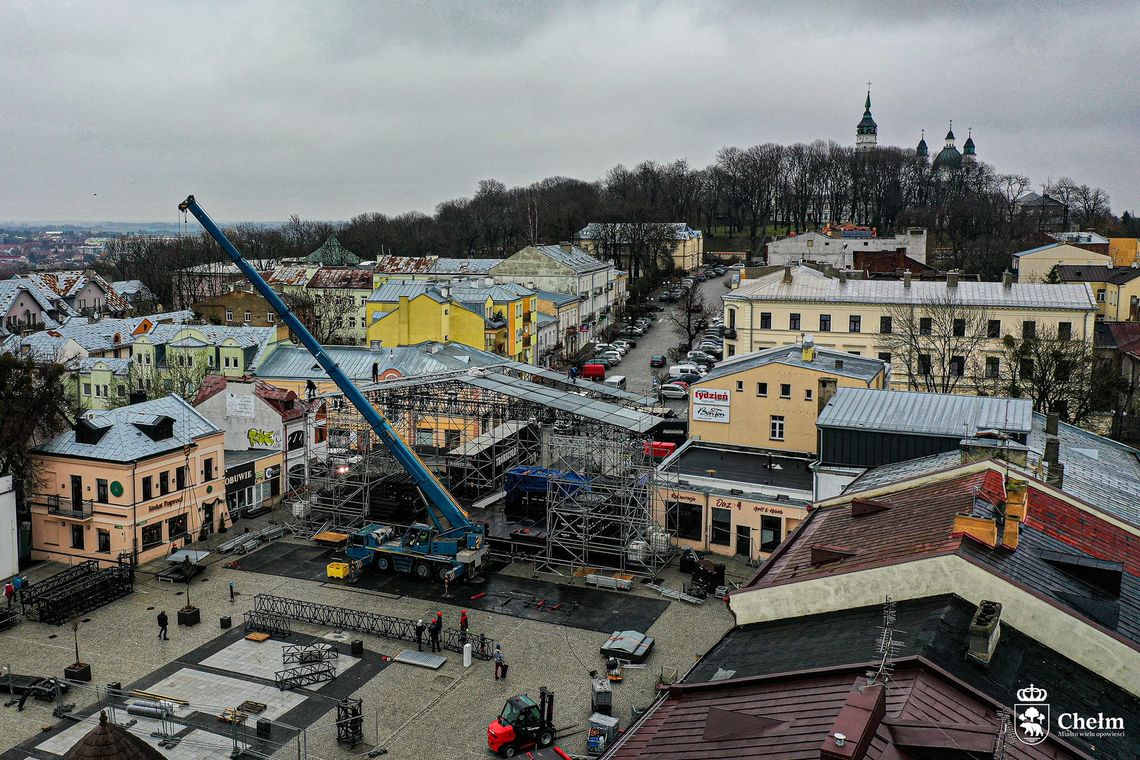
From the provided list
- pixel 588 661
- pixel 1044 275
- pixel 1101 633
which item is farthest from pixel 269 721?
pixel 1044 275

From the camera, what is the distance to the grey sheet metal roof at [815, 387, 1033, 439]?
27.9m

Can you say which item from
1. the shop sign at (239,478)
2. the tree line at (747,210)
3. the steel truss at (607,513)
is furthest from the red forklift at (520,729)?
the tree line at (747,210)

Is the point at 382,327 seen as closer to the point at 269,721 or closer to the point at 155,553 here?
the point at 155,553

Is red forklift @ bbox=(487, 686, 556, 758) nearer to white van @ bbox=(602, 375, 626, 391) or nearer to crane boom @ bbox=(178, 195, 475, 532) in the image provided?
crane boom @ bbox=(178, 195, 475, 532)

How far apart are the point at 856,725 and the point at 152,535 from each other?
29431 millimetres

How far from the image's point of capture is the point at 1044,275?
75.6 metres

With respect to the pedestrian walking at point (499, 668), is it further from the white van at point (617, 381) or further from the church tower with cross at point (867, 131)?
the church tower with cross at point (867, 131)

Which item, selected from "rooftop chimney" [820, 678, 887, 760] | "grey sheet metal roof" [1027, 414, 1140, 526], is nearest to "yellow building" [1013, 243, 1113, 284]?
"grey sheet metal roof" [1027, 414, 1140, 526]

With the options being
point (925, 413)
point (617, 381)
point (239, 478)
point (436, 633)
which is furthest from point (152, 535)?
point (617, 381)

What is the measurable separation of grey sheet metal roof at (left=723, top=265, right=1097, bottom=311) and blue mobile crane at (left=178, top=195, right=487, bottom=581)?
2658cm

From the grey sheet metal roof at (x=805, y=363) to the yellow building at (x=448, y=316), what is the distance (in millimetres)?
21692

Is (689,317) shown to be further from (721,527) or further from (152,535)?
(152,535)

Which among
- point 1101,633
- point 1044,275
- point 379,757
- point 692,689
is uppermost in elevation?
point 1044,275

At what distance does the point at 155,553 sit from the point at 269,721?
1427 centimetres
